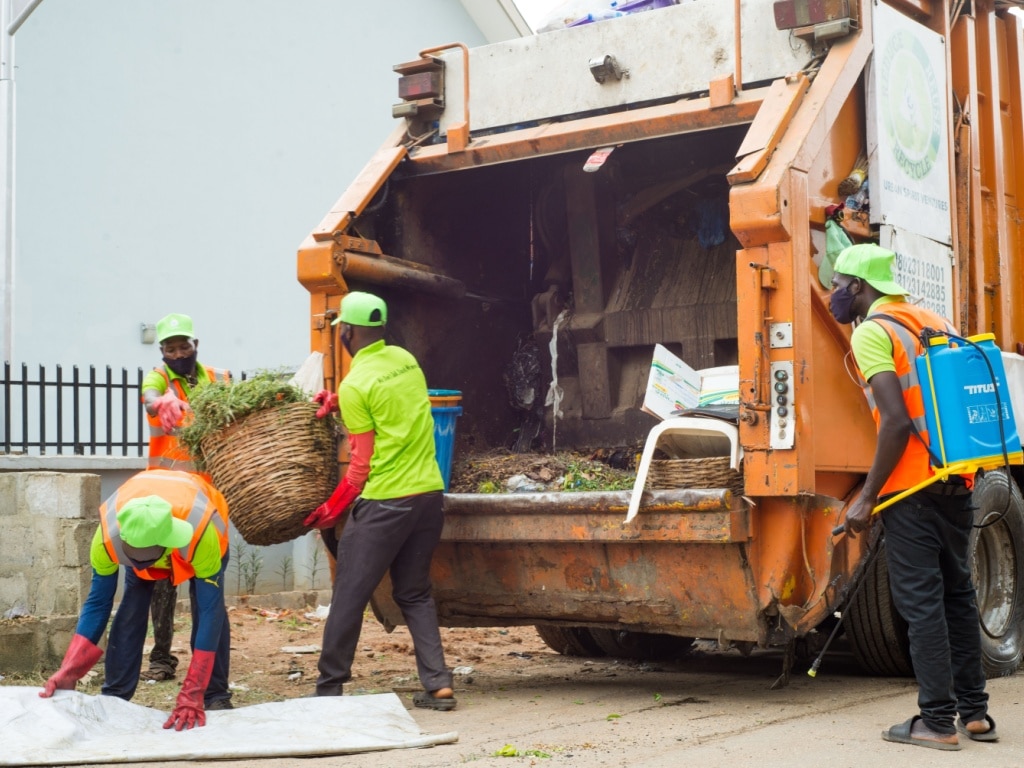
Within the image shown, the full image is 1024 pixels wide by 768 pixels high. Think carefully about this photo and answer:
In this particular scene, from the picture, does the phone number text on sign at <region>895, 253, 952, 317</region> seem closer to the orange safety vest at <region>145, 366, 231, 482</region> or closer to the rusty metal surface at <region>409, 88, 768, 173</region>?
the rusty metal surface at <region>409, 88, 768, 173</region>

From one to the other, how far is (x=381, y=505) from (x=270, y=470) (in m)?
0.44

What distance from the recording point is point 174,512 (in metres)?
4.63

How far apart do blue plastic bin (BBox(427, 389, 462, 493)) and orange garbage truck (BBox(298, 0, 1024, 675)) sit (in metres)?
0.33

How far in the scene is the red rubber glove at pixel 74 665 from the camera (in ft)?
14.8

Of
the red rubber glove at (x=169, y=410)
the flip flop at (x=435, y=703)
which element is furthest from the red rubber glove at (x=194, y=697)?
the red rubber glove at (x=169, y=410)

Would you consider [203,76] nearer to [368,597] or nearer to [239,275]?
[239,275]

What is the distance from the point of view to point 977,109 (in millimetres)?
A: 6039

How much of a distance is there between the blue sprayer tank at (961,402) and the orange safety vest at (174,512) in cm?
243

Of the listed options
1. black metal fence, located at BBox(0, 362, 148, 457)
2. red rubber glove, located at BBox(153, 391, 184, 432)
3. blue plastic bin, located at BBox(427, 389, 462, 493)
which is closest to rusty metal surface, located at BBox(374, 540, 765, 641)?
→ blue plastic bin, located at BBox(427, 389, 462, 493)

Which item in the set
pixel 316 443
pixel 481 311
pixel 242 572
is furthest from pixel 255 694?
pixel 242 572

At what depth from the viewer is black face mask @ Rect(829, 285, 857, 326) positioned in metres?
4.60

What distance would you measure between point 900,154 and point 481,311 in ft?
7.17

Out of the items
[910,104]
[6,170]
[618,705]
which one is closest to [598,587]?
[618,705]

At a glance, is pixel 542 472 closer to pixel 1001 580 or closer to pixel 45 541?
pixel 1001 580
